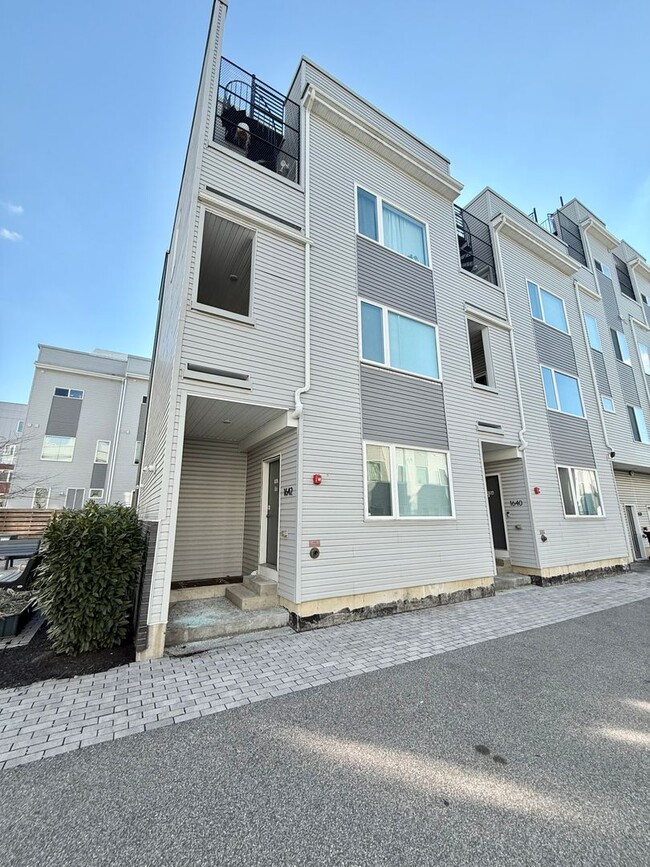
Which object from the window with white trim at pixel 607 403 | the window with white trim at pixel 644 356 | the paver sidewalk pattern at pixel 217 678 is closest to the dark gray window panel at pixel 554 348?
the window with white trim at pixel 607 403

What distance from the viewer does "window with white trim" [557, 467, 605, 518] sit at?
9883 millimetres

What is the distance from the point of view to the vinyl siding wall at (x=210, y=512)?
710 cm

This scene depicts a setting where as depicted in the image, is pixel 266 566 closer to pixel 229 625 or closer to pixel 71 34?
pixel 229 625

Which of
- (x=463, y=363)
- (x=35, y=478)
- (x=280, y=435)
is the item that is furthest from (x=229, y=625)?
(x=35, y=478)

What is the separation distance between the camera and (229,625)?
5.00 m

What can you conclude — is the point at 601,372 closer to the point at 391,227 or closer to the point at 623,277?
the point at 623,277

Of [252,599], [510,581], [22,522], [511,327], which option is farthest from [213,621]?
[22,522]

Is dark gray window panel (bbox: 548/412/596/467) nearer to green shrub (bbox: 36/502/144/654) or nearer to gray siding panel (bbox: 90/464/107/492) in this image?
green shrub (bbox: 36/502/144/654)

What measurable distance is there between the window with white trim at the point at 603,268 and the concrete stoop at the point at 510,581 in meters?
14.0

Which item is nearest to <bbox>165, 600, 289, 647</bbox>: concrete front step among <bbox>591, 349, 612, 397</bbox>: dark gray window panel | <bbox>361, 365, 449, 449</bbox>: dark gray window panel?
<bbox>361, 365, 449, 449</bbox>: dark gray window panel

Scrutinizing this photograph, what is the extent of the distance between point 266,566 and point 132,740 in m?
3.86

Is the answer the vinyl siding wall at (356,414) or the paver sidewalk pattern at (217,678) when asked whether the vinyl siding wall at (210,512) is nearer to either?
the vinyl siding wall at (356,414)

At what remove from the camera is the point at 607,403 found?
1247cm

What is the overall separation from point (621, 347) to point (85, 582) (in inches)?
753
